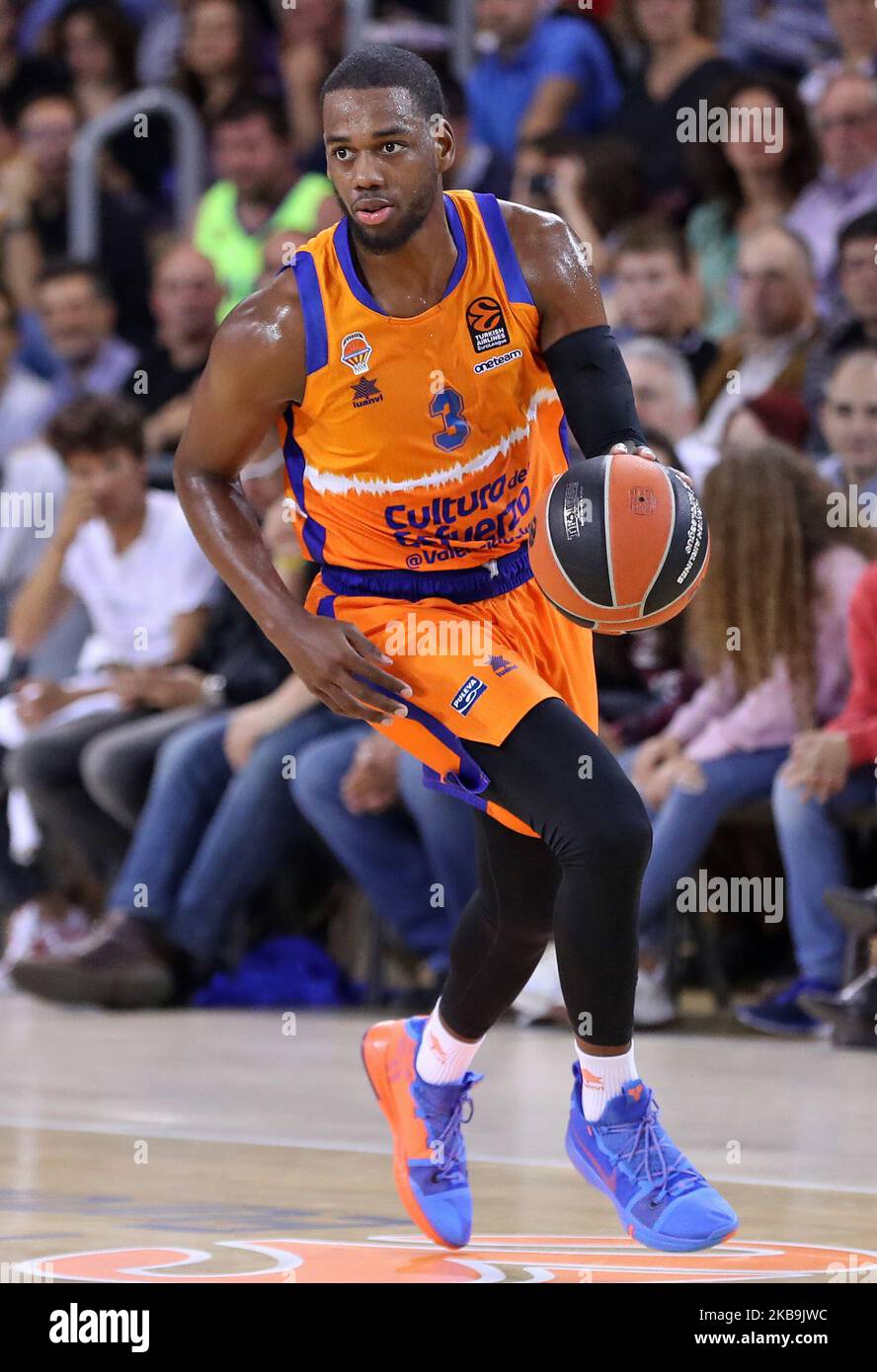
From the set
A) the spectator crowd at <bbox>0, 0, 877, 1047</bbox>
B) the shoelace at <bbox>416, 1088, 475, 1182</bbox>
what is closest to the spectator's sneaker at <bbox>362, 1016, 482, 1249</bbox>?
the shoelace at <bbox>416, 1088, 475, 1182</bbox>

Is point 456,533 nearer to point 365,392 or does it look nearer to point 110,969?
point 365,392

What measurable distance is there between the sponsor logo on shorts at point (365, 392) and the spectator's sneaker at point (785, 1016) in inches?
135

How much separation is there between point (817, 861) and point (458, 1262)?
10.6 ft

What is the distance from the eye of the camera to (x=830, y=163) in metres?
8.39

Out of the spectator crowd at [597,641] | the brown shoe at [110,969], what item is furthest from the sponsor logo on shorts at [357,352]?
the brown shoe at [110,969]

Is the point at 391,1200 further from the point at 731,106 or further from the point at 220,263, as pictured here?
the point at 220,263

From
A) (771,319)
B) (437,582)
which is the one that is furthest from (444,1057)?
(771,319)

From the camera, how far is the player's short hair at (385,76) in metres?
3.79

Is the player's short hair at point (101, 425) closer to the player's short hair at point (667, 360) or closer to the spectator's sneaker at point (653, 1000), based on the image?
the player's short hair at point (667, 360)

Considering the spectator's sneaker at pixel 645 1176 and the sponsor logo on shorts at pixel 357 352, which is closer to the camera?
the spectator's sneaker at pixel 645 1176

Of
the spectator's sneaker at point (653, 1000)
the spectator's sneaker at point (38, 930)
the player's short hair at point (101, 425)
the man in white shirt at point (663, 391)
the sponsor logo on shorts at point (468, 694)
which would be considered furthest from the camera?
the spectator's sneaker at point (38, 930)

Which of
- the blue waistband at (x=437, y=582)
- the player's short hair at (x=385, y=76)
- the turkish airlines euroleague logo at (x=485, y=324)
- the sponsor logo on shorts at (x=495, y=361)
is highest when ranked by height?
the player's short hair at (x=385, y=76)

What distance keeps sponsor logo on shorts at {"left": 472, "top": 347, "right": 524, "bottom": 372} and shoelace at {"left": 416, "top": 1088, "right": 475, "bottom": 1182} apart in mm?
1382
